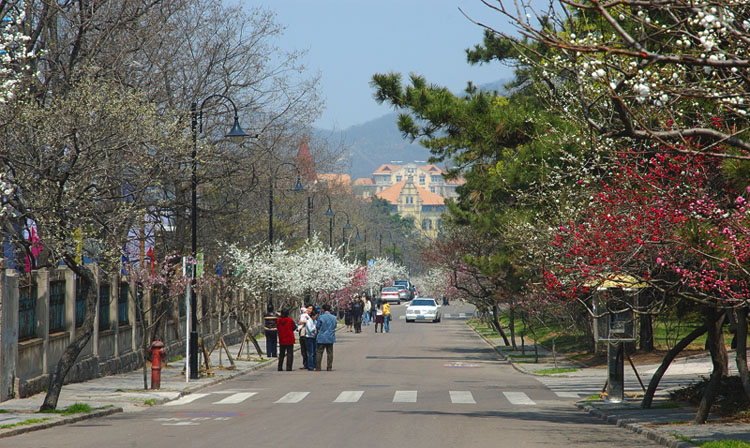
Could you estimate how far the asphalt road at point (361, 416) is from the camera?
13.7 meters

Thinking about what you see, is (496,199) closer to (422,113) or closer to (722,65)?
(422,113)

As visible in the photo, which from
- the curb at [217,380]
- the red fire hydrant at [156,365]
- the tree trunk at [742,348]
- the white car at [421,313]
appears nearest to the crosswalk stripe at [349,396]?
the curb at [217,380]

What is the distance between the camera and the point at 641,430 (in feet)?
49.9

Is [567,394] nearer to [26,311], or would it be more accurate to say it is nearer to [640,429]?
[640,429]

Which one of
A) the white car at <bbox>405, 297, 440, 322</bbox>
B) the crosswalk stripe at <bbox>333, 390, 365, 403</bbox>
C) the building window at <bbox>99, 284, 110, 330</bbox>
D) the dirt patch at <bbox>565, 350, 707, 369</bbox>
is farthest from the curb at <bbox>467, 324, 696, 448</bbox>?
the white car at <bbox>405, 297, 440, 322</bbox>

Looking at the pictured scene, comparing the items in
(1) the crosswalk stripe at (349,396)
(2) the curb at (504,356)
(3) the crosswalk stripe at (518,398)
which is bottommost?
(2) the curb at (504,356)

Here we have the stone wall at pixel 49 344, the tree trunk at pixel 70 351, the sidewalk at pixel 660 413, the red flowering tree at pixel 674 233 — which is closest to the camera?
the red flowering tree at pixel 674 233

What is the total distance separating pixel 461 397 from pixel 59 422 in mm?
9155

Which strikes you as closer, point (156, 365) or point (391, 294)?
point (156, 365)

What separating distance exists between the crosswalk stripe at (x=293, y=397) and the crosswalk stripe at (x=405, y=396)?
6.62ft

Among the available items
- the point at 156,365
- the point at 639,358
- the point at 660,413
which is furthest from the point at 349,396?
the point at 639,358

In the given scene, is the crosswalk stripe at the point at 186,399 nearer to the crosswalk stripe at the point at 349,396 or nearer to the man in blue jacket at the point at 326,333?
the crosswalk stripe at the point at 349,396

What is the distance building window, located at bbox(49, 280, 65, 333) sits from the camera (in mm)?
22578

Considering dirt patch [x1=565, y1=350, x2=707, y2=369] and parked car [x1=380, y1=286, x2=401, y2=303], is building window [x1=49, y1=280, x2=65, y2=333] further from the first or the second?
parked car [x1=380, y1=286, x2=401, y2=303]
